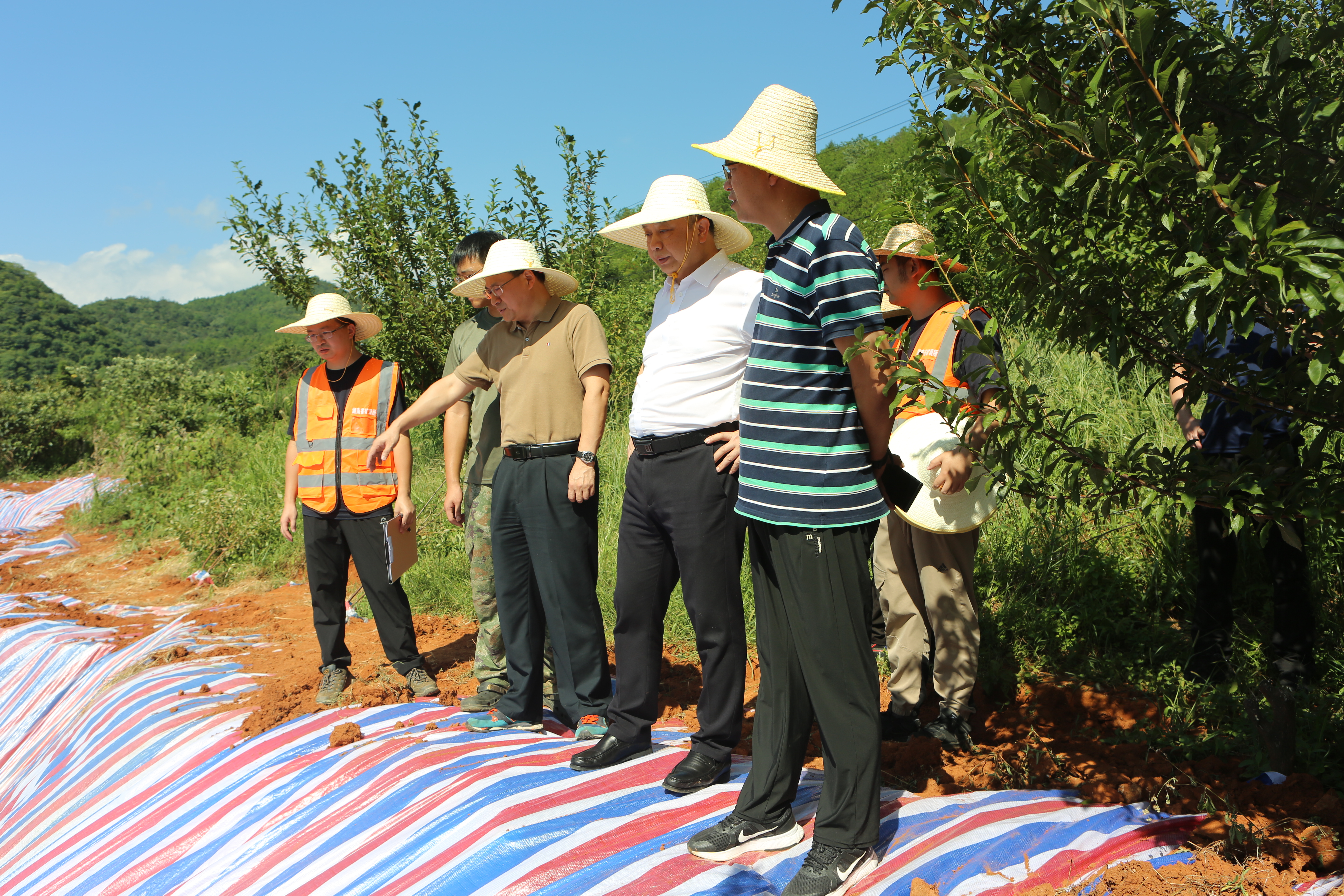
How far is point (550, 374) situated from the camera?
11.5 feet

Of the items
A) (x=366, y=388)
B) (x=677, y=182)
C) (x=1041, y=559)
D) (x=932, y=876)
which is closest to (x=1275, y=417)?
(x=932, y=876)

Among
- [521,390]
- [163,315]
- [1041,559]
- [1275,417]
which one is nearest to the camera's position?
[1275,417]

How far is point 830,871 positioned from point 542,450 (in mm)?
1920

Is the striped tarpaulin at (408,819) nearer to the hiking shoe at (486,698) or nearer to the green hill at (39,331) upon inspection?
the hiking shoe at (486,698)

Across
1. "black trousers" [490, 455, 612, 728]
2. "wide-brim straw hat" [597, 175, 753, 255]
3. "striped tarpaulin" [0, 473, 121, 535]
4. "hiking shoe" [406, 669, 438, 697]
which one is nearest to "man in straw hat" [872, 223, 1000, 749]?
"wide-brim straw hat" [597, 175, 753, 255]

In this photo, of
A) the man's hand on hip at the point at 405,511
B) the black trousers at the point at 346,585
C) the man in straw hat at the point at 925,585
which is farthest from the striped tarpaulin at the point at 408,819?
the man's hand on hip at the point at 405,511

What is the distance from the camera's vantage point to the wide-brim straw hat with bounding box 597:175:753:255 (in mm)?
2928

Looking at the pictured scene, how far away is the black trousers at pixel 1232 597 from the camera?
354cm

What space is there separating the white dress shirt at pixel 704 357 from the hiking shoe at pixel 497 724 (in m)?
1.51

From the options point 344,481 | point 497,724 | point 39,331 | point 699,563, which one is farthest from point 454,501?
point 39,331

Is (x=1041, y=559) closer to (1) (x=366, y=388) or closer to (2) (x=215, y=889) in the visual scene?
(1) (x=366, y=388)

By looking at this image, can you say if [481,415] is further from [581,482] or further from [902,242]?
[902,242]

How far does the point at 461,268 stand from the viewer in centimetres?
426

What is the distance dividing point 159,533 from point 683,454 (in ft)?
32.4
